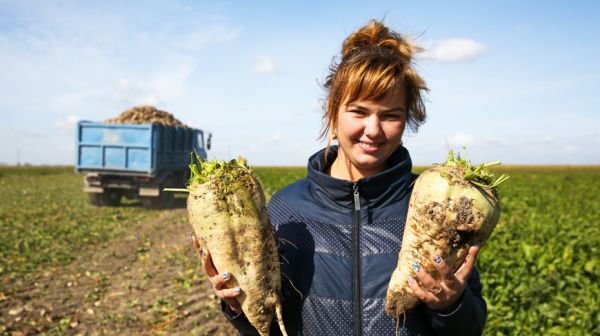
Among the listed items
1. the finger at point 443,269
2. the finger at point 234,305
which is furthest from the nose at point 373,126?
the finger at point 234,305

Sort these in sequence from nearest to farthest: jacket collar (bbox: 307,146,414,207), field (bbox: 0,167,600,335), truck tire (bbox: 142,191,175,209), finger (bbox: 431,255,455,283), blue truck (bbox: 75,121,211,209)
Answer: finger (bbox: 431,255,455,283) < jacket collar (bbox: 307,146,414,207) < field (bbox: 0,167,600,335) < blue truck (bbox: 75,121,211,209) < truck tire (bbox: 142,191,175,209)

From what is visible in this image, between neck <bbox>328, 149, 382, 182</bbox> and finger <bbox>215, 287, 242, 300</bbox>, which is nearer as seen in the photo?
finger <bbox>215, 287, 242, 300</bbox>

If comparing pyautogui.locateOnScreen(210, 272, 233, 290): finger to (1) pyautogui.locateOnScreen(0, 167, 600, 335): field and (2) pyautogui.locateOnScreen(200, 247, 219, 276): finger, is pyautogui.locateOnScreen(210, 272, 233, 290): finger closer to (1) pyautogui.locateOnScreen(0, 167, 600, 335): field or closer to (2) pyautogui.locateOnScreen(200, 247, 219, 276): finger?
(2) pyautogui.locateOnScreen(200, 247, 219, 276): finger

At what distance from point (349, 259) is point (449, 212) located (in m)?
0.55

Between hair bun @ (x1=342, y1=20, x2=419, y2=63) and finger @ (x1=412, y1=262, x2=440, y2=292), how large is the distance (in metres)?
1.00

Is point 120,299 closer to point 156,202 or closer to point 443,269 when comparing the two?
point 443,269

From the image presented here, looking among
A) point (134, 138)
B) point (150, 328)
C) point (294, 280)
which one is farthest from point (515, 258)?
point (134, 138)

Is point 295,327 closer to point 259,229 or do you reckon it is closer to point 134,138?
point 259,229

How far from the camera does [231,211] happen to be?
2438 millimetres

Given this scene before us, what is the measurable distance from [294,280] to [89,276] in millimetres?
6558

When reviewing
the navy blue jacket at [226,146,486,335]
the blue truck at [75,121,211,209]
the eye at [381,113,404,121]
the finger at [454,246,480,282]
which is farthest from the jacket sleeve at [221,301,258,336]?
the blue truck at [75,121,211,209]

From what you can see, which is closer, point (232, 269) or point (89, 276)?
point (232, 269)

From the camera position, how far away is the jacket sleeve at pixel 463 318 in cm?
203

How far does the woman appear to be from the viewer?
6.89 ft
